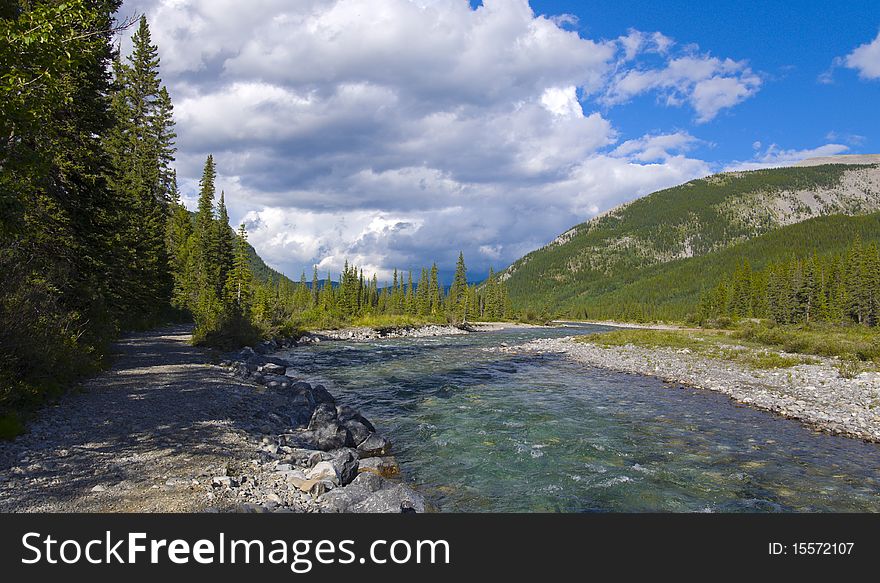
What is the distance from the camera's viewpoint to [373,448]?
Answer: 13.5m

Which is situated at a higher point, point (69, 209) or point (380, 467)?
point (69, 209)

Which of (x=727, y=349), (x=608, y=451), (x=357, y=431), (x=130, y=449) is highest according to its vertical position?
(x=130, y=449)

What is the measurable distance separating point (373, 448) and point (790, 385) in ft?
77.4

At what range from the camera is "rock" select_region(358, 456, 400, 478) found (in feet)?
38.7

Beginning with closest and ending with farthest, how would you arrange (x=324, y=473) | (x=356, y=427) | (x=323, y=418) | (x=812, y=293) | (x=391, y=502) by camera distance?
(x=391, y=502)
(x=324, y=473)
(x=356, y=427)
(x=323, y=418)
(x=812, y=293)

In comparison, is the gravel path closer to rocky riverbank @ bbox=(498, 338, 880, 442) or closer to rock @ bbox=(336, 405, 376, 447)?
rock @ bbox=(336, 405, 376, 447)

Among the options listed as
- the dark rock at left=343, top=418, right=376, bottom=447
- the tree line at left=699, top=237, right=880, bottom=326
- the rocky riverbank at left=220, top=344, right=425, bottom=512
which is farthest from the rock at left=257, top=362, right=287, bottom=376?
the tree line at left=699, top=237, right=880, bottom=326

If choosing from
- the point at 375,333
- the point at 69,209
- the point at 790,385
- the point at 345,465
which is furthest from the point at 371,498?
the point at 375,333

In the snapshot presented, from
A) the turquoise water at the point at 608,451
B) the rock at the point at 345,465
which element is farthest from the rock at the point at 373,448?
the rock at the point at 345,465

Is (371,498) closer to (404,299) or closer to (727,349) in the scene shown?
(727,349)

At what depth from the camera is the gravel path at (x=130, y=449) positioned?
7457 mm

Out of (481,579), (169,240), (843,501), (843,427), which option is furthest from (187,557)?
(169,240)

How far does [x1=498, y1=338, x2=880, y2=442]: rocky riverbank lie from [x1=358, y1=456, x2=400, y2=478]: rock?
15.9m

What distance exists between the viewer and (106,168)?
20.9 m
